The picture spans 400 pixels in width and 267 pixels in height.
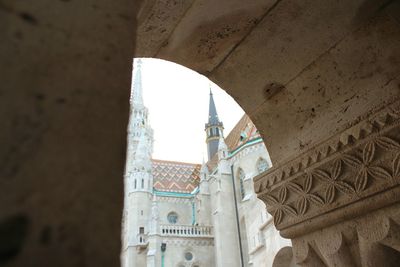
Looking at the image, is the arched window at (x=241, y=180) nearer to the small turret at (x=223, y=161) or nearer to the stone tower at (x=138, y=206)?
the small turret at (x=223, y=161)

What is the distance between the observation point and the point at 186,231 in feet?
101

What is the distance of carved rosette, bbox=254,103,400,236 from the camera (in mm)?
2217

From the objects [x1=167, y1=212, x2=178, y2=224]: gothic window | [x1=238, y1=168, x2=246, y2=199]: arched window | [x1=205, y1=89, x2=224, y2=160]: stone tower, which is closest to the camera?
[x1=238, y1=168, x2=246, y2=199]: arched window

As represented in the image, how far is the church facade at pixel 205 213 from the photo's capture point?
86.3 ft

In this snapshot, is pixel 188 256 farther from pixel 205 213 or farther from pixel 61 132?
pixel 61 132

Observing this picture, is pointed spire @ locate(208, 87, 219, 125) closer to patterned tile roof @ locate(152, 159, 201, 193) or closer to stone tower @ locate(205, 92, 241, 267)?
patterned tile roof @ locate(152, 159, 201, 193)

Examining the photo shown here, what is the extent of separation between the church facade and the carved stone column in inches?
597

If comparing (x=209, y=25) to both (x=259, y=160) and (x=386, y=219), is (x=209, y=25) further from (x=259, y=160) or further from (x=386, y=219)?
(x=259, y=160)

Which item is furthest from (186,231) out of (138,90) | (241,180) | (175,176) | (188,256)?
(138,90)

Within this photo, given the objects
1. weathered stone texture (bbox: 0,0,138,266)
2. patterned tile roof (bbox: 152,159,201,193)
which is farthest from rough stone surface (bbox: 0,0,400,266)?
patterned tile roof (bbox: 152,159,201,193)

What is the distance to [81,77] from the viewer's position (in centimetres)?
86

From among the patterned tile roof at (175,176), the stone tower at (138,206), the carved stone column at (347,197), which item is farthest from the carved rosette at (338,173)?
the patterned tile roof at (175,176)

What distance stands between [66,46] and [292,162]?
222cm

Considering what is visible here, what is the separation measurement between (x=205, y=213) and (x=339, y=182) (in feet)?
106
